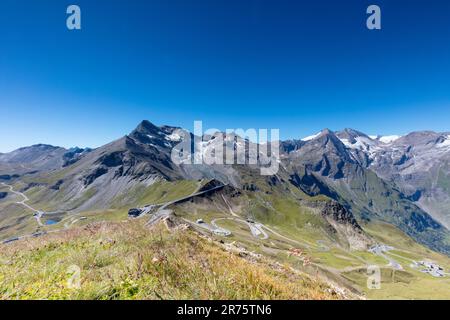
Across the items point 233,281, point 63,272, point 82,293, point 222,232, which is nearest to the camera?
point 82,293

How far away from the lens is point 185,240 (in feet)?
42.4

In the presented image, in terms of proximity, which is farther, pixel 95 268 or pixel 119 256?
pixel 119 256

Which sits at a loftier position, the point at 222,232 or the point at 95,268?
the point at 95,268
